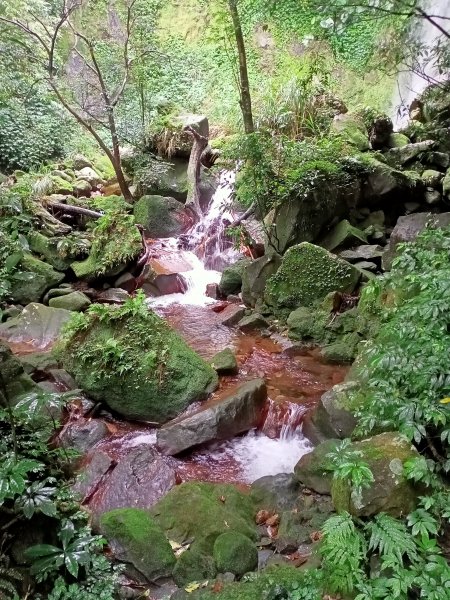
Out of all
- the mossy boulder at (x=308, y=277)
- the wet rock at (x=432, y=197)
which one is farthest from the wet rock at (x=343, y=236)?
the wet rock at (x=432, y=197)

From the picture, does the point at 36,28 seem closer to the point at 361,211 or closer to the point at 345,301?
the point at 361,211

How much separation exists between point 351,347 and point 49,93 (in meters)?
11.5

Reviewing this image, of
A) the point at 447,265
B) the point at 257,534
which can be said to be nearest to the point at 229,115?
the point at 447,265

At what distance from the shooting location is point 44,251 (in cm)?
920

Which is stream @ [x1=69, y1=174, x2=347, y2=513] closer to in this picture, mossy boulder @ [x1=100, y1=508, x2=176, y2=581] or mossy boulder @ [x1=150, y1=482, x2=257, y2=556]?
mossy boulder @ [x1=150, y1=482, x2=257, y2=556]

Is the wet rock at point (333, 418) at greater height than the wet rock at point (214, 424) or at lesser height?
greater

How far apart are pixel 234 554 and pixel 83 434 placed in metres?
2.55

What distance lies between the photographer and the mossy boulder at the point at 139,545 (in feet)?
10.8

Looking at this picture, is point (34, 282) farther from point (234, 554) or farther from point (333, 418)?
point (234, 554)

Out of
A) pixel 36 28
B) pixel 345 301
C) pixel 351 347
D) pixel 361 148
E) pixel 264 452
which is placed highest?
pixel 36 28

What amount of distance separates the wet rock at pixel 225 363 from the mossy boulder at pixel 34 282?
375 centimetres

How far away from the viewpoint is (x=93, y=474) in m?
4.57

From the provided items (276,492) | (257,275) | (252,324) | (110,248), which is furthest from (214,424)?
(110,248)

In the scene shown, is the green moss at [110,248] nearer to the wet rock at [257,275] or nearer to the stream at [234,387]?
the stream at [234,387]
